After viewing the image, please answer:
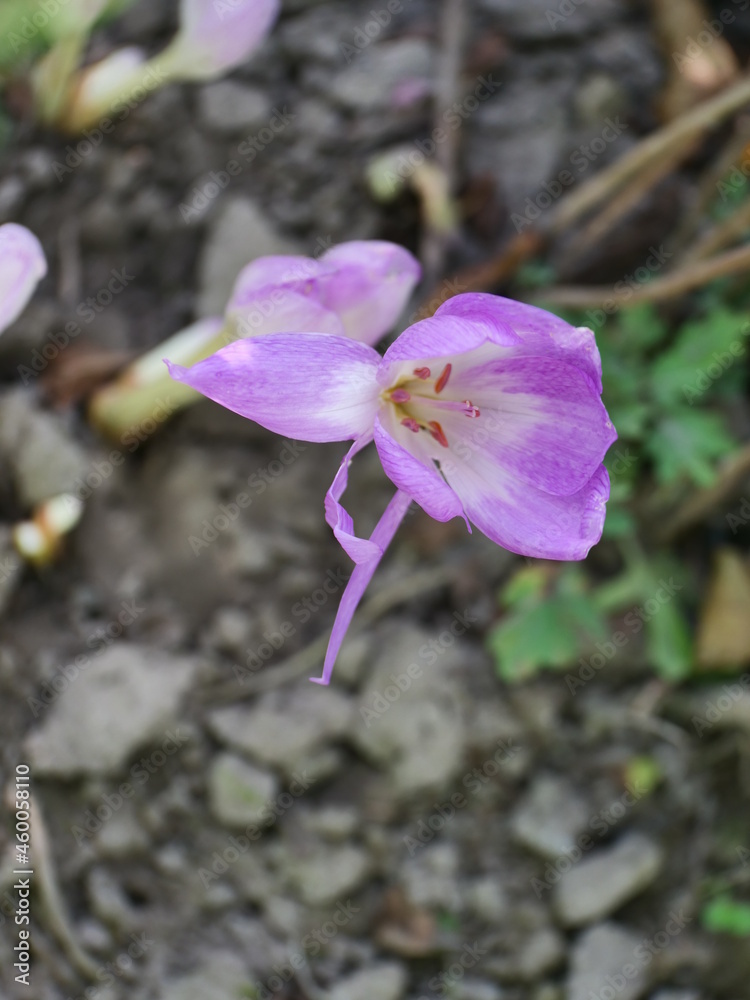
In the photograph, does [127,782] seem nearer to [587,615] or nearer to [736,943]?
[587,615]

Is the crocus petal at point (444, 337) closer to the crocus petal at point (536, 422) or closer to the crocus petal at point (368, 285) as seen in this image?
the crocus petal at point (536, 422)

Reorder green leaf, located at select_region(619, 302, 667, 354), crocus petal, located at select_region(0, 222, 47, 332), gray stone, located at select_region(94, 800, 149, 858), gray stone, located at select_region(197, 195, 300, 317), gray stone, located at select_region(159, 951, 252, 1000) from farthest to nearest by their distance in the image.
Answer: gray stone, located at select_region(197, 195, 300, 317) < green leaf, located at select_region(619, 302, 667, 354) < gray stone, located at select_region(94, 800, 149, 858) < gray stone, located at select_region(159, 951, 252, 1000) < crocus petal, located at select_region(0, 222, 47, 332)

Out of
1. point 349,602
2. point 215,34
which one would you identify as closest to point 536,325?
point 349,602

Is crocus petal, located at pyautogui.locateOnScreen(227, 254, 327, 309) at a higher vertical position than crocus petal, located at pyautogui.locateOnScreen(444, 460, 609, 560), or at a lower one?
higher

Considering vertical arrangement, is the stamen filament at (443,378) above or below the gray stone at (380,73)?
above

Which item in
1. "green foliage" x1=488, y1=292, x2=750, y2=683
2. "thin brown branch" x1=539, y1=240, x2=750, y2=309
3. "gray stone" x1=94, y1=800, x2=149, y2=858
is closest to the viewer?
"thin brown branch" x1=539, y1=240, x2=750, y2=309

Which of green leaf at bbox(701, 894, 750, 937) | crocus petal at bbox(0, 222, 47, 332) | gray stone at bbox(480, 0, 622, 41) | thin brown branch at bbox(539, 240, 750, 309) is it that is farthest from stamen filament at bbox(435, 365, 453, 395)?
gray stone at bbox(480, 0, 622, 41)

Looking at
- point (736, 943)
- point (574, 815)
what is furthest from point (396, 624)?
point (736, 943)

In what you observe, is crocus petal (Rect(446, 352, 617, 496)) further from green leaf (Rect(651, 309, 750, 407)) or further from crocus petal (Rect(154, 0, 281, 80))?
crocus petal (Rect(154, 0, 281, 80))

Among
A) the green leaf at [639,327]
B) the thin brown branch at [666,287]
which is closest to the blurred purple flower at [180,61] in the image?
the thin brown branch at [666,287]
